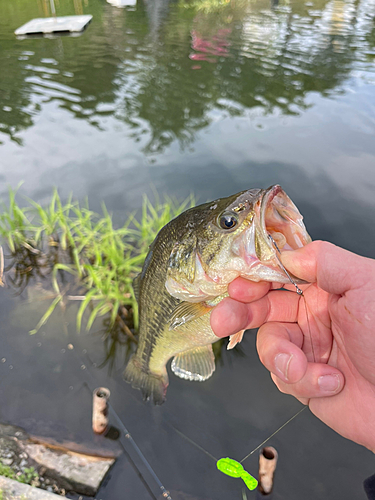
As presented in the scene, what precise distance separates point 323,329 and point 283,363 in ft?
1.29

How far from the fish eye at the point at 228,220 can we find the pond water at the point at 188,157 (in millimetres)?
2419

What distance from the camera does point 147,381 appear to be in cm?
261

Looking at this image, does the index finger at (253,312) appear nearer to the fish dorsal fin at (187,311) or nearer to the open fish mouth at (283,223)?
the fish dorsal fin at (187,311)

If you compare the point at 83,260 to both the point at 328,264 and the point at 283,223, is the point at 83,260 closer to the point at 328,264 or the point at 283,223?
the point at 283,223

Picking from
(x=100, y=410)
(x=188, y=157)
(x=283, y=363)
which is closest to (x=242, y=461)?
(x=100, y=410)

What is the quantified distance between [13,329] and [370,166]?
7.03 metres

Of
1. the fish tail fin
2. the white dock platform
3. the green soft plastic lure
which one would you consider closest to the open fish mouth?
the fish tail fin

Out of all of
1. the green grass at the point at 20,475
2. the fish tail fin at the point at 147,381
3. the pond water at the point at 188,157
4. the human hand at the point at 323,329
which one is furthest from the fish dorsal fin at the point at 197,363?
the green grass at the point at 20,475

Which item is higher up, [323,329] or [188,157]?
[323,329]

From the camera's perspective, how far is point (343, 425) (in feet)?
5.21

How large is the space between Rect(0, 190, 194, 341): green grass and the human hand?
211 centimetres

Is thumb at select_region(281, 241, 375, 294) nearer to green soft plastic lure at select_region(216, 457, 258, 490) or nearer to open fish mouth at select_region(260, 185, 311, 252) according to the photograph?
open fish mouth at select_region(260, 185, 311, 252)

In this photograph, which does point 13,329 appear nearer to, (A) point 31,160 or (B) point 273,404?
(B) point 273,404

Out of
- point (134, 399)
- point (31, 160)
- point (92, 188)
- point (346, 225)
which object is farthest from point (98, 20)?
point (134, 399)
